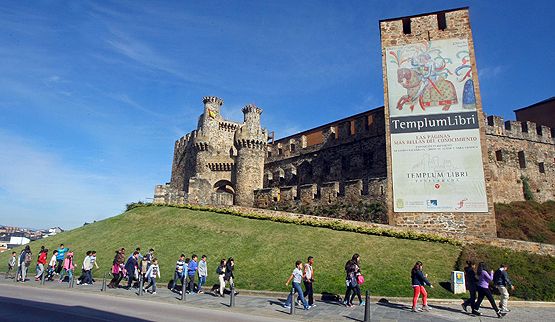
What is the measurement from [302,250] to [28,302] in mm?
12576

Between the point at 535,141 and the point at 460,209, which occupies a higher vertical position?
the point at 535,141

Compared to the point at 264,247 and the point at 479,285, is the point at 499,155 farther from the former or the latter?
the point at 479,285

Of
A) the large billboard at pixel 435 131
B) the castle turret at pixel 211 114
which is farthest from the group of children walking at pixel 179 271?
the castle turret at pixel 211 114

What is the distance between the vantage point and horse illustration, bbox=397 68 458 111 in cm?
2408

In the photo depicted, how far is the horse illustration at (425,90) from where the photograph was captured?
79.0 ft

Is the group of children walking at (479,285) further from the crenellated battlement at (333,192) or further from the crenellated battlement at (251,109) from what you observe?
the crenellated battlement at (251,109)

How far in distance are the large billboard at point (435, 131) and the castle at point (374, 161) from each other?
0.44 feet

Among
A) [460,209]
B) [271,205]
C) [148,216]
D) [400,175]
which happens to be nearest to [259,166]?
[271,205]

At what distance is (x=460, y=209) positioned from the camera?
22.4m

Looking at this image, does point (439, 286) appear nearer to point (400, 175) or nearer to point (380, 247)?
point (380, 247)

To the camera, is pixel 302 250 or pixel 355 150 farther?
pixel 355 150

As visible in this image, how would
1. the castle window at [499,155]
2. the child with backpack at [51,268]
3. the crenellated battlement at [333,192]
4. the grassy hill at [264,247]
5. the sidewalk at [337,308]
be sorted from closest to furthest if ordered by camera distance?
the sidewalk at [337,308], the grassy hill at [264,247], the child with backpack at [51,268], the crenellated battlement at [333,192], the castle window at [499,155]

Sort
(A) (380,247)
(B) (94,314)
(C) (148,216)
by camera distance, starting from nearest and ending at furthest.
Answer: (B) (94,314) < (A) (380,247) < (C) (148,216)

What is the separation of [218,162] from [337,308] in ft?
121
